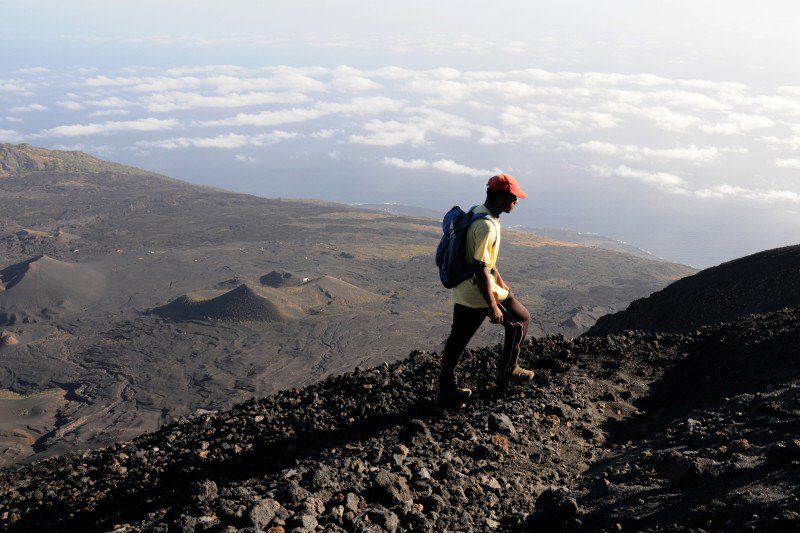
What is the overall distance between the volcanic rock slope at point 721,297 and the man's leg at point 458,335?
926 cm

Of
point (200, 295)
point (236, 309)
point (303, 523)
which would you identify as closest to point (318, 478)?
point (303, 523)

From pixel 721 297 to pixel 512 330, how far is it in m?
10.9

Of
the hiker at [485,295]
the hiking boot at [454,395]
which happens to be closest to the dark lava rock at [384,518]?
the hiker at [485,295]

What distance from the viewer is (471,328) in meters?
5.89

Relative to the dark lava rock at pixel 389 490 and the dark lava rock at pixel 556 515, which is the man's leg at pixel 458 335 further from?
the dark lava rock at pixel 556 515

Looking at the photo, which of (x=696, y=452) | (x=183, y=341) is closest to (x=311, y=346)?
(x=183, y=341)

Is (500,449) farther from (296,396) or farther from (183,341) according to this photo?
(183,341)

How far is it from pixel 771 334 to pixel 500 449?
4.26 meters

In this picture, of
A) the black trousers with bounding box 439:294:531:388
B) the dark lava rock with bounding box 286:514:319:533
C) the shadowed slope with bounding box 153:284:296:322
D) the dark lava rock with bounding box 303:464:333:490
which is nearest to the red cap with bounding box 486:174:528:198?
the black trousers with bounding box 439:294:531:388

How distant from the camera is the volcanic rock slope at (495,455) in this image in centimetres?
386

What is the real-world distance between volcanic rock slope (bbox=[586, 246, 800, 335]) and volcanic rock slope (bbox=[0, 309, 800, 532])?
6084 millimetres

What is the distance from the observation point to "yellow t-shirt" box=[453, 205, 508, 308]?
17.8 feet

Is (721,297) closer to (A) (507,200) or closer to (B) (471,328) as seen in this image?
(B) (471,328)

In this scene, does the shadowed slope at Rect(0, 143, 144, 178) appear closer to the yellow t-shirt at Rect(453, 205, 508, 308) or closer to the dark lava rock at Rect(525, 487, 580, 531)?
the yellow t-shirt at Rect(453, 205, 508, 308)
